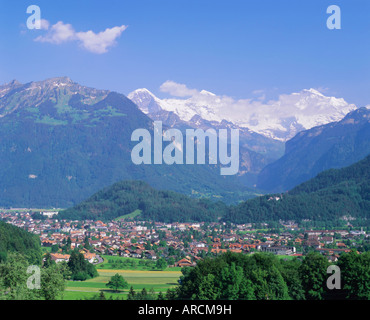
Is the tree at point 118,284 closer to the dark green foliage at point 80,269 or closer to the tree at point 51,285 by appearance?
the dark green foliage at point 80,269

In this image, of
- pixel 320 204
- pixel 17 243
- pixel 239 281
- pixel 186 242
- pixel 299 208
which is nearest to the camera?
pixel 239 281

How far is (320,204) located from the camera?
168625 mm

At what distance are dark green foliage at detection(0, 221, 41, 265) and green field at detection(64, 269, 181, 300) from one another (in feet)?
30.8

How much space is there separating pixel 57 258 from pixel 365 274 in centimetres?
5442

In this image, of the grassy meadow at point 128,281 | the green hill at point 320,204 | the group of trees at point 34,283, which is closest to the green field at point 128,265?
the grassy meadow at point 128,281

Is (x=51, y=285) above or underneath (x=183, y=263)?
above

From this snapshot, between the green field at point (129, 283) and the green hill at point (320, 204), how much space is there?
94.7 m

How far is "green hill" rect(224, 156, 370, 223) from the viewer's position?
16212cm

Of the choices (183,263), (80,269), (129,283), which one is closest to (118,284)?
(129,283)

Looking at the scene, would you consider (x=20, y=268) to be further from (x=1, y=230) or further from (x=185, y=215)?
(x=185, y=215)

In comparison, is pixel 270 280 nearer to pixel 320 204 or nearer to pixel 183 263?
pixel 183 263

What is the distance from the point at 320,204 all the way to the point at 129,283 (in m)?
113
